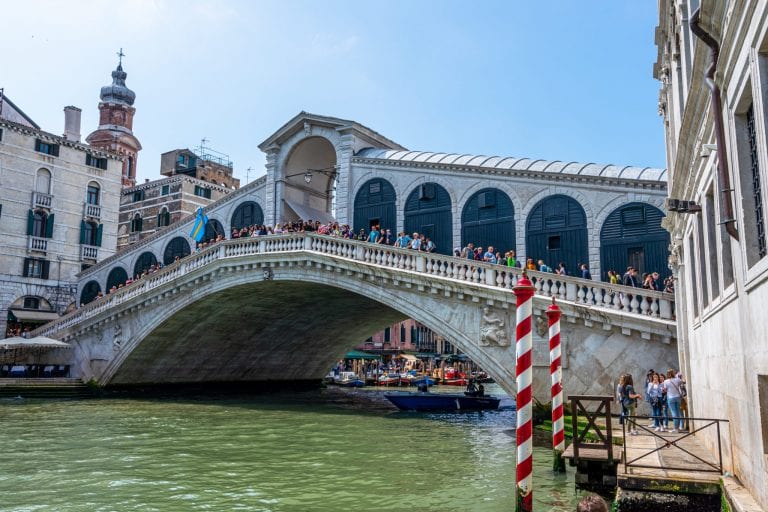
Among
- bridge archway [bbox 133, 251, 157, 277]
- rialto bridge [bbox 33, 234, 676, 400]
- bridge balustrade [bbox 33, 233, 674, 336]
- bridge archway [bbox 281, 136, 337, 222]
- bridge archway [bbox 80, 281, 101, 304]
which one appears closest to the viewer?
A: bridge balustrade [bbox 33, 233, 674, 336]

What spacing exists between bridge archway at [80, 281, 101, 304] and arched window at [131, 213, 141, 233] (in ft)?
22.9

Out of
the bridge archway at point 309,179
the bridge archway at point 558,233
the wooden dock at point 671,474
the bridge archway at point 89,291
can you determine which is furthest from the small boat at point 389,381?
the wooden dock at point 671,474

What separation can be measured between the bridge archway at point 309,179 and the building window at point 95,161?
46.6ft

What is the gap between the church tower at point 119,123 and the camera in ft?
173

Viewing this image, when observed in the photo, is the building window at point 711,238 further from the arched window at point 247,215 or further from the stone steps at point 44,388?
the stone steps at point 44,388

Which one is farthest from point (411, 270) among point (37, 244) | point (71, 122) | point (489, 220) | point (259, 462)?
point (71, 122)

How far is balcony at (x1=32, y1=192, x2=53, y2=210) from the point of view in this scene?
32719 mm

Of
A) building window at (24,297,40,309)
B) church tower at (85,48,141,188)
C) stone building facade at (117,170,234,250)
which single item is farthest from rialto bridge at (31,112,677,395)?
church tower at (85,48,141,188)

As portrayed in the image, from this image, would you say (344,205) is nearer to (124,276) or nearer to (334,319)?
(334,319)

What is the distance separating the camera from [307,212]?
94.3 ft

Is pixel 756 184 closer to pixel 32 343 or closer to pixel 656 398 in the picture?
pixel 656 398

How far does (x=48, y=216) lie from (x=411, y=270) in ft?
76.2

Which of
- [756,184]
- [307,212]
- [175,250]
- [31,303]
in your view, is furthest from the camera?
[31,303]

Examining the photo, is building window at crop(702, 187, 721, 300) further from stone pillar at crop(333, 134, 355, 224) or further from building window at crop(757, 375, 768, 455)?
stone pillar at crop(333, 134, 355, 224)
